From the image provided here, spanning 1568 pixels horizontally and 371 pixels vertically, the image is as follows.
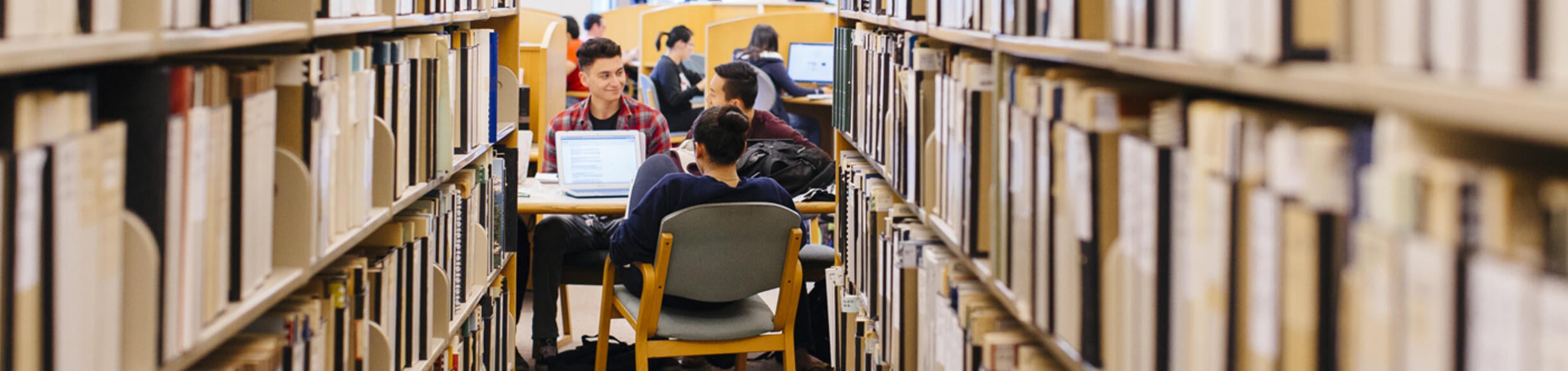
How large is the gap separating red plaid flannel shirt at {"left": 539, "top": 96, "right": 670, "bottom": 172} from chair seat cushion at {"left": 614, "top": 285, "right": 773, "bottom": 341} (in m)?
1.22

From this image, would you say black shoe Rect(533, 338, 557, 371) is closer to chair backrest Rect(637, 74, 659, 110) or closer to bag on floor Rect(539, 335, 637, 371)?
bag on floor Rect(539, 335, 637, 371)

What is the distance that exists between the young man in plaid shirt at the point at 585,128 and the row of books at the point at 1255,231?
244 cm

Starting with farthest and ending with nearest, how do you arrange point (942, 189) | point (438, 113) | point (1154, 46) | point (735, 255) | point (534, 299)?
point (534, 299)
point (735, 255)
point (438, 113)
point (942, 189)
point (1154, 46)

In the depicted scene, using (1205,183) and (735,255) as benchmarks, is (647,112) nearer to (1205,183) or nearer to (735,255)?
(735,255)

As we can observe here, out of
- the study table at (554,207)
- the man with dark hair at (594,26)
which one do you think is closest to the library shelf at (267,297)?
the study table at (554,207)

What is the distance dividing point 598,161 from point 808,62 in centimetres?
409

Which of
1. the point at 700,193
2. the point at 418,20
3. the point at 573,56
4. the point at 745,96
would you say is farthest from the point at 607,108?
the point at 573,56

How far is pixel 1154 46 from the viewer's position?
1.01 m

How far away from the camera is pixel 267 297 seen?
1.39m

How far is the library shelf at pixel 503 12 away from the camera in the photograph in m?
2.98

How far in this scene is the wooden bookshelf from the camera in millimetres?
533

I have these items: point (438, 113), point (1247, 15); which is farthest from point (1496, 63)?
point (438, 113)

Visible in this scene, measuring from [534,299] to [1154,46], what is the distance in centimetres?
312

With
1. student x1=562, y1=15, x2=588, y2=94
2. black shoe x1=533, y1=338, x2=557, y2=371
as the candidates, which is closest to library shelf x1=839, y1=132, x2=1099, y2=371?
black shoe x1=533, y1=338, x2=557, y2=371
